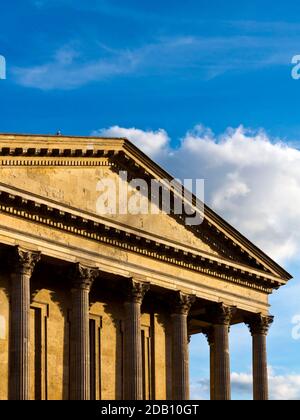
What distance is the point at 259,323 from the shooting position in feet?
203

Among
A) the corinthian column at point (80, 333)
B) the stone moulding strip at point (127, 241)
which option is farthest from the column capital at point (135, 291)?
the corinthian column at point (80, 333)

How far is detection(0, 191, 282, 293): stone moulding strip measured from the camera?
49.7 metres

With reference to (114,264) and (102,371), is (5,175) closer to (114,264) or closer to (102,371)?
(114,264)

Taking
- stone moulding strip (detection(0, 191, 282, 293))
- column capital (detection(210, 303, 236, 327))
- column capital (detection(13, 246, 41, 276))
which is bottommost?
column capital (detection(210, 303, 236, 327))

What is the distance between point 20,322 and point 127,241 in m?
7.76

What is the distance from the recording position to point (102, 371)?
55375mm

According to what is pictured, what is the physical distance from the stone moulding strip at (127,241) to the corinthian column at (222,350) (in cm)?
170

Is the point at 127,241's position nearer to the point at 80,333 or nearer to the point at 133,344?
the point at 133,344

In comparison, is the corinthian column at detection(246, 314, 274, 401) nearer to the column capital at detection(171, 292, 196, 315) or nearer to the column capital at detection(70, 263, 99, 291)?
the column capital at detection(171, 292, 196, 315)

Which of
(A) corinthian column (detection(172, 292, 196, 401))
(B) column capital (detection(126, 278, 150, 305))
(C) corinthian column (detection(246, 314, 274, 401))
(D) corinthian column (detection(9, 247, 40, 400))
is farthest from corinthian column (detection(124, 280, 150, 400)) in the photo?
(C) corinthian column (detection(246, 314, 274, 401))

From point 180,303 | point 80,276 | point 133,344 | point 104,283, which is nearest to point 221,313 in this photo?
point 180,303

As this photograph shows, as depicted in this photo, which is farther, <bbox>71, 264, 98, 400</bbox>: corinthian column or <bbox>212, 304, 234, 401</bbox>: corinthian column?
<bbox>212, 304, 234, 401</bbox>: corinthian column
